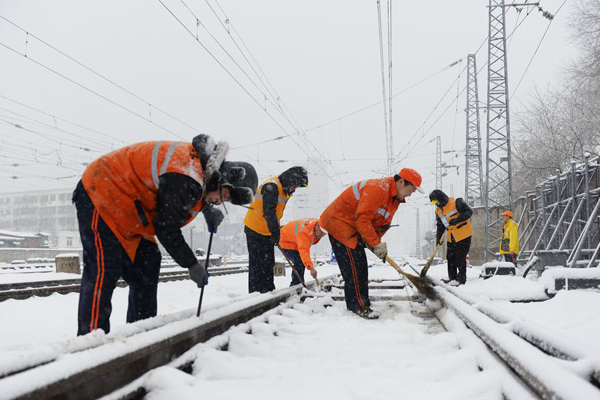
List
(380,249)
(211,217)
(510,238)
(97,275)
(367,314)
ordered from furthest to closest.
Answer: (510,238) → (380,249) → (367,314) → (211,217) → (97,275)

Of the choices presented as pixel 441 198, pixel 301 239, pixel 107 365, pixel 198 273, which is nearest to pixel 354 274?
pixel 198 273

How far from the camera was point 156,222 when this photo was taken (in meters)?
2.44

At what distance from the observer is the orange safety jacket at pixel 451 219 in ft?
24.7

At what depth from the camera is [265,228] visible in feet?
15.7

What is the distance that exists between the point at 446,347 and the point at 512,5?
17385mm

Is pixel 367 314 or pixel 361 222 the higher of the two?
pixel 361 222

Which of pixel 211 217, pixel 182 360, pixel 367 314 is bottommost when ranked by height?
pixel 367 314

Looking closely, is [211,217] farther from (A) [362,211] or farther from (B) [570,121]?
(B) [570,121]

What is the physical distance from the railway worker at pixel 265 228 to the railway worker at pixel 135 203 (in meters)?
1.96

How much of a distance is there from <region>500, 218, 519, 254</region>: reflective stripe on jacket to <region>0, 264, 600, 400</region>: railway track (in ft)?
34.7

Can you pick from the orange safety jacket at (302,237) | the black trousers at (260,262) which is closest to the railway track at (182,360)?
the black trousers at (260,262)

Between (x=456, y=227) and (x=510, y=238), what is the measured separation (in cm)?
558

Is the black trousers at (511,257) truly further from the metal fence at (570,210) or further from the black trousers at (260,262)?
the black trousers at (260,262)

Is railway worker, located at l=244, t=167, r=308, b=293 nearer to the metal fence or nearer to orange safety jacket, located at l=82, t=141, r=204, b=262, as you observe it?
orange safety jacket, located at l=82, t=141, r=204, b=262
